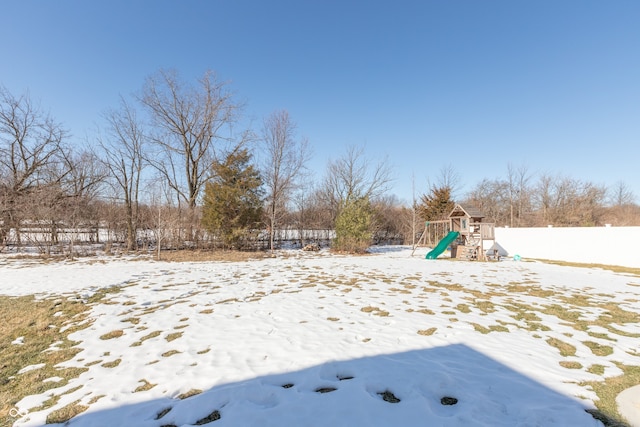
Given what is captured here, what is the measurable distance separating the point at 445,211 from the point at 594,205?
616 inches

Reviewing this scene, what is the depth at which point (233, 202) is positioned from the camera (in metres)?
15.5

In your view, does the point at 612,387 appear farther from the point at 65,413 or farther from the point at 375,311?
the point at 65,413

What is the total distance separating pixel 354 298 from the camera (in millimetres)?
5859

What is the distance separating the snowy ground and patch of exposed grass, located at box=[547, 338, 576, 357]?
67 millimetres

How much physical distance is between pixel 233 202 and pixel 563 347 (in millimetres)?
14792

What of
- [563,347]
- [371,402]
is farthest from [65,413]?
[563,347]

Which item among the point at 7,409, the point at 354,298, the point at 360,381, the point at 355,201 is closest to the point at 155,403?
the point at 7,409

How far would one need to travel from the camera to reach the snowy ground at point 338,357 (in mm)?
2252

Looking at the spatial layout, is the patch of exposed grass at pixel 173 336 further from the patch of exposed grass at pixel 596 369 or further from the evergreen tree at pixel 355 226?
the evergreen tree at pixel 355 226

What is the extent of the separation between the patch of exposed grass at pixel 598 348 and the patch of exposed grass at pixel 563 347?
22cm

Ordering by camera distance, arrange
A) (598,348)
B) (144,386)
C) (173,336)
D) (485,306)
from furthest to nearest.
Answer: (485,306)
(173,336)
(598,348)
(144,386)

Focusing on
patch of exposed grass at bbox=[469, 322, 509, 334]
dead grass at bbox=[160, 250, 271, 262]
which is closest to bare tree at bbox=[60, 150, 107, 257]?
dead grass at bbox=[160, 250, 271, 262]

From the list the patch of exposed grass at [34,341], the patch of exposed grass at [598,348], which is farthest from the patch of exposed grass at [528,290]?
the patch of exposed grass at [34,341]

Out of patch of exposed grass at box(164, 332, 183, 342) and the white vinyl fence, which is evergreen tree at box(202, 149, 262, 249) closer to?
patch of exposed grass at box(164, 332, 183, 342)
